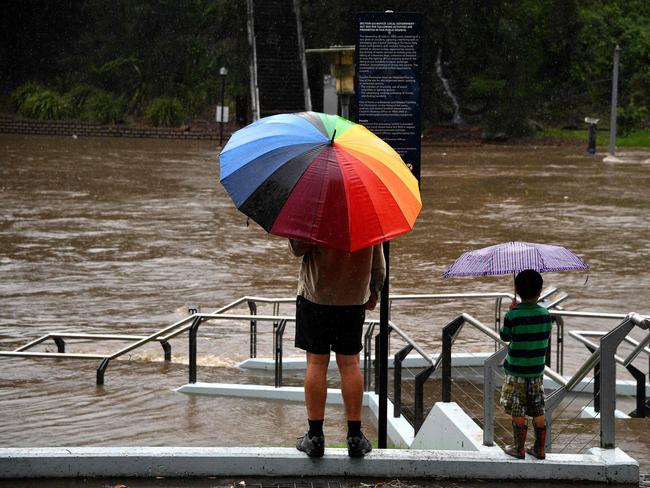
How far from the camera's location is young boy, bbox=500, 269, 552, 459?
6277mm

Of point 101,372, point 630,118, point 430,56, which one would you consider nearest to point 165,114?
point 430,56

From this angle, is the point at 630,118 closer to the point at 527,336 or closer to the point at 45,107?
the point at 45,107

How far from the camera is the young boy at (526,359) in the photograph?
6277mm

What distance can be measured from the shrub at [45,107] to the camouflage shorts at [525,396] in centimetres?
4672

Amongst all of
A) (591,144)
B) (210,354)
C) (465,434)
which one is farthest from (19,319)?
→ (591,144)

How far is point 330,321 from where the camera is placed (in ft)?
20.7

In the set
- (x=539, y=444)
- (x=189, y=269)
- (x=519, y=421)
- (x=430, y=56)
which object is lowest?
(x=189, y=269)

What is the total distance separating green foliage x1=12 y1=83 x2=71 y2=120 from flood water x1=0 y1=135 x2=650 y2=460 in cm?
1352

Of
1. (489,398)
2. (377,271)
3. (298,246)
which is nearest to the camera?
(298,246)

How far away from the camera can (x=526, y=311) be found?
627 centimetres

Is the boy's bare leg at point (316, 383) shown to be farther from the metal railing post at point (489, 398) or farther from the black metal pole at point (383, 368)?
the metal railing post at point (489, 398)

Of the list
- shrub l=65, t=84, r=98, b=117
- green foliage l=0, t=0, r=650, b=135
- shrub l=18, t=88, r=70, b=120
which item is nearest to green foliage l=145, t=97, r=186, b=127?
green foliage l=0, t=0, r=650, b=135

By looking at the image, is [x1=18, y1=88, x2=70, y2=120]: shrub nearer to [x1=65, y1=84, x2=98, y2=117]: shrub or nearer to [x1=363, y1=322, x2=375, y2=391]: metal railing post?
[x1=65, y1=84, x2=98, y2=117]: shrub

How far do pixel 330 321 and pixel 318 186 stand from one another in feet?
2.36
